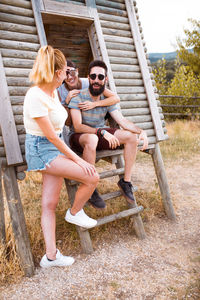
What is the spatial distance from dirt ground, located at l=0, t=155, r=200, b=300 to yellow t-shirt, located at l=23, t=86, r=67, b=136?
5.83 feet

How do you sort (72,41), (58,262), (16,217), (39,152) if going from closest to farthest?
(39,152)
(58,262)
(16,217)
(72,41)

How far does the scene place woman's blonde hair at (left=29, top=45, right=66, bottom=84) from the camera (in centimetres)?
248

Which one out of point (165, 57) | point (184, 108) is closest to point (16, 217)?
point (184, 108)

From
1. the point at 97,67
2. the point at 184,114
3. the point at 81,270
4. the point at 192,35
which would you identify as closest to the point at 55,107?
the point at 97,67

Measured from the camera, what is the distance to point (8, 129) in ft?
10.5

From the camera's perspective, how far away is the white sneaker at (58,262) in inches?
121

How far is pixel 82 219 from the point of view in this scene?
10.5 ft

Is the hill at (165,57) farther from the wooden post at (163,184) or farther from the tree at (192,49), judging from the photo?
the wooden post at (163,184)

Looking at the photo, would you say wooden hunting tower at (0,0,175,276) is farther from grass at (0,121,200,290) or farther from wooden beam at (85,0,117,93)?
grass at (0,121,200,290)

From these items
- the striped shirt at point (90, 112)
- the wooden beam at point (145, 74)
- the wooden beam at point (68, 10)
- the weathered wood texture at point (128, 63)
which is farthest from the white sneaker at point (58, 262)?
the wooden beam at point (68, 10)

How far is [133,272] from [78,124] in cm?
200

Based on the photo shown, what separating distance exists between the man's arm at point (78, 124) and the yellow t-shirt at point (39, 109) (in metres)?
0.58

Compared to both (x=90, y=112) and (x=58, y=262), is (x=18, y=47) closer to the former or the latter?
(x=90, y=112)

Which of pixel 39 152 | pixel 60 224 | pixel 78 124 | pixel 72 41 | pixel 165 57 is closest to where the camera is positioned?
pixel 39 152
